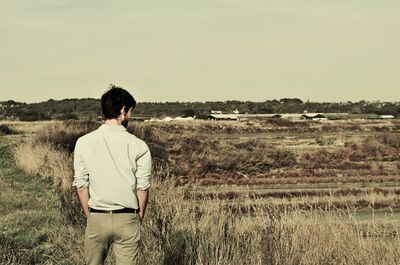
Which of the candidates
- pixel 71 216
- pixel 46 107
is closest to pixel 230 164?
pixel 71 216

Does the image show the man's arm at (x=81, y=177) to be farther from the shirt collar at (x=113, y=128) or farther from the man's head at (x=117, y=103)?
the man's head at (x=117, y=103)

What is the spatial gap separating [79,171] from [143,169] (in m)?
0.58

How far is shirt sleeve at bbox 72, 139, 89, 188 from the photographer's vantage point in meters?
5.16

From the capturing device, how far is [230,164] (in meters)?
39.4

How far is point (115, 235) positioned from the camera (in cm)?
509

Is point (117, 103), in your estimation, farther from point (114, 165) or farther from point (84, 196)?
point (84, 196)

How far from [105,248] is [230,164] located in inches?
1349

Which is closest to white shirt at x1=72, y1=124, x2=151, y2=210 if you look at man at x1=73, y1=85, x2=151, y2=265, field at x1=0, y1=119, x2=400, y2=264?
man at x1=73, y1=85, x2=151, y2=265

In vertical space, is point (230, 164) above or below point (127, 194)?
below

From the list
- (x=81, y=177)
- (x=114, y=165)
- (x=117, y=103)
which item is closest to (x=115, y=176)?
(x=114, y=165)

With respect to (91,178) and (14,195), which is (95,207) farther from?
(14,195)

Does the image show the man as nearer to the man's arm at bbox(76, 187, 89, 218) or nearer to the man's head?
the man's head

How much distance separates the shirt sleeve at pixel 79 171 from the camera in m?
5.16

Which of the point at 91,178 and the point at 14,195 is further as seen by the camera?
the point at 14,195
